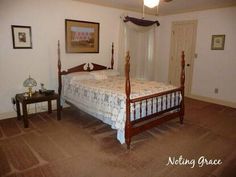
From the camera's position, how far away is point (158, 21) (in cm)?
627

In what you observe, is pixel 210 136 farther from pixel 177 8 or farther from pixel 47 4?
pixel 47 4

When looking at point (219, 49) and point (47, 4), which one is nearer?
point (47, 4)

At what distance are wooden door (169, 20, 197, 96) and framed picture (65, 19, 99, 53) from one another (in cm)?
260

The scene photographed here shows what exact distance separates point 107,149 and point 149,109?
3.12 ft

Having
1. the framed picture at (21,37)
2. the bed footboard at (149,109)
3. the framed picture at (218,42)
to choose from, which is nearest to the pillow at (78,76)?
the framed picture at (21,37)

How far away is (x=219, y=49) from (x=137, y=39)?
225 centimetres

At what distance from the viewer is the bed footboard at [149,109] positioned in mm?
2796

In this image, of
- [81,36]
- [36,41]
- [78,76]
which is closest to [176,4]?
[81,36]

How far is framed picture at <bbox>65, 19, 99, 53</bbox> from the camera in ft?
14.5

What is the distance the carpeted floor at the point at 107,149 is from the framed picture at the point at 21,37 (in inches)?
58.8

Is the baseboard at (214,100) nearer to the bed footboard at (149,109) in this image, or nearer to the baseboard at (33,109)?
the bed footboard at (149,109)

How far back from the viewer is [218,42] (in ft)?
16.4

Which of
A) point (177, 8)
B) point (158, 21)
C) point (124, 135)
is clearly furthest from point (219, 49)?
point (124, 135)

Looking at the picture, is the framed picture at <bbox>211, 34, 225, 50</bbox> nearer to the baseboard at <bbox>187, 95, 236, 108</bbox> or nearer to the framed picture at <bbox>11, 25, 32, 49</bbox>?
the baseboard at <bbox>187, 95, 236, 108</bbox>
